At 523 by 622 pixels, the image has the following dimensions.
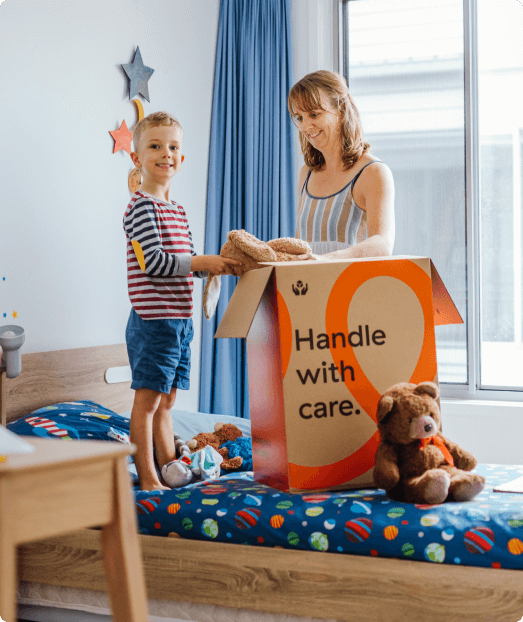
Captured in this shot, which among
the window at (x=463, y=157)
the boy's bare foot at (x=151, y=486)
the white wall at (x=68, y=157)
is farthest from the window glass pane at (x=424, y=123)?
the boy's bare foot at (x=151, y=486)

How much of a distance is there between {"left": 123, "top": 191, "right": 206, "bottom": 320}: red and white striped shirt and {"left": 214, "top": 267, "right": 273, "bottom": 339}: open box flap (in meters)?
0.18

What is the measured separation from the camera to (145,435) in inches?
63.5

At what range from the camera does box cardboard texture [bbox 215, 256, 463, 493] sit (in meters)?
1.38

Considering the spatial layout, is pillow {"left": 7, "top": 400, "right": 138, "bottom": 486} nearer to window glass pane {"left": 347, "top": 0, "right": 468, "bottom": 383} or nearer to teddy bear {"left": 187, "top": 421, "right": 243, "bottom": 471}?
teddy bear {"left": 187, "top": 421, "right": 243, "bottom": 471}

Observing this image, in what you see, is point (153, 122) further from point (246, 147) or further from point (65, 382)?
point (246, 147)

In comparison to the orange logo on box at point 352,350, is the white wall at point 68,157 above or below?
above

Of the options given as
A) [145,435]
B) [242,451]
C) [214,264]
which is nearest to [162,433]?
[145,435]

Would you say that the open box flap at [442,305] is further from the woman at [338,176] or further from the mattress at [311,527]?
the mattress at [311,527]

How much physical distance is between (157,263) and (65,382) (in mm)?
673

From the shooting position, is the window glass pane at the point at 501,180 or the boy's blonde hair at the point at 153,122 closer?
the boy's blonde hair at the point at 153,122

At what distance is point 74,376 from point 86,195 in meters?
0.60

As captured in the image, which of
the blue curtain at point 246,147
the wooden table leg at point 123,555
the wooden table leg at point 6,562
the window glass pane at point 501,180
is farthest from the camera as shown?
the blue curtain at point 246,147

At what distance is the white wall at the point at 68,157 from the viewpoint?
1.97 meters

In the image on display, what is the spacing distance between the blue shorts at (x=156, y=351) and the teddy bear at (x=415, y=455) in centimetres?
54
